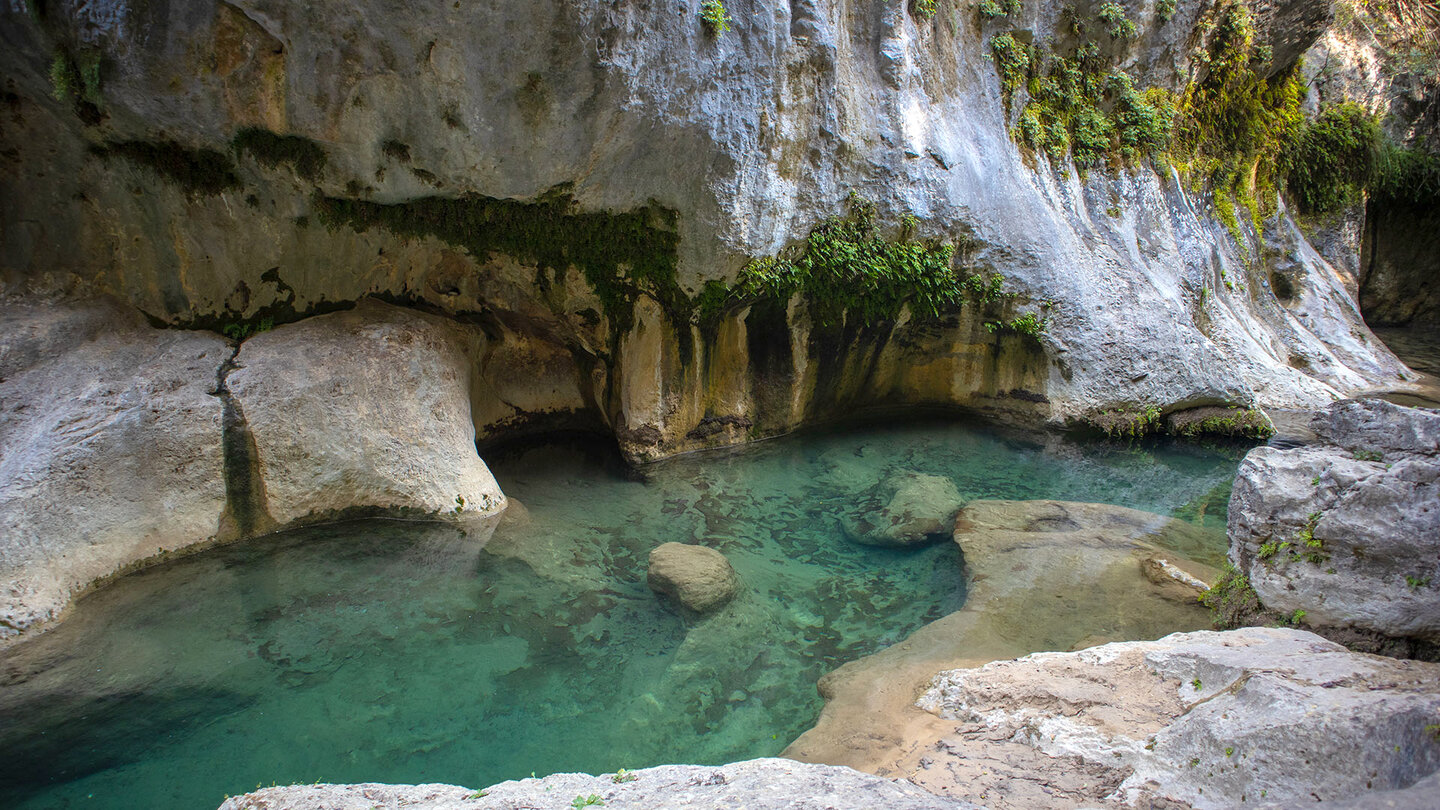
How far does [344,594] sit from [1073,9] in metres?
12.0

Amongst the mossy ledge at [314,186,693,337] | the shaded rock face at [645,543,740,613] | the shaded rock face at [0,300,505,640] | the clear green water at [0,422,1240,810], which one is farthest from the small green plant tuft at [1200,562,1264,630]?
the shaded rock face at [0,300,505,640]

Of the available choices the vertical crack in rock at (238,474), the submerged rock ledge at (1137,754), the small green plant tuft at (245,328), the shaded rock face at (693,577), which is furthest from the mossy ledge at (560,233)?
the submerged rock ledge at (1137,754)

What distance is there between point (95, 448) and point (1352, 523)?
8573 millimetres

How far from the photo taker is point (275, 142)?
653 cm

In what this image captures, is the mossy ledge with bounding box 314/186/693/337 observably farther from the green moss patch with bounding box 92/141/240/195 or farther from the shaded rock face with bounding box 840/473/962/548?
the shaded rock face with bounding box 840/473/962/548

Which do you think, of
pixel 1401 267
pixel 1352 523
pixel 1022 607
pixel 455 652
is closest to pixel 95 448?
pixel 455 652

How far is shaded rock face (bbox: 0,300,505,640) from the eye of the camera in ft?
18.6

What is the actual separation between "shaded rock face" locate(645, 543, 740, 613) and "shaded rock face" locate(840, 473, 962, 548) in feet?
5.54

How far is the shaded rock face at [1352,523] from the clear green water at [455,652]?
230cm

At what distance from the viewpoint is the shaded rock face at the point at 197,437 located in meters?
5.67

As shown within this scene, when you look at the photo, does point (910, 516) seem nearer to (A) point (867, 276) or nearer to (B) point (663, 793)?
(A) point (867, 276)

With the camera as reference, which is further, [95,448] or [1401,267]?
[1401,267]

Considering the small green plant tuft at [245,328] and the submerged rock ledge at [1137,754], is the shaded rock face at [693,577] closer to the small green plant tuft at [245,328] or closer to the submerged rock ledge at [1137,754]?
the submerged rock ledge at [1137,754]

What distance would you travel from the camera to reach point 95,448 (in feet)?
19.4
